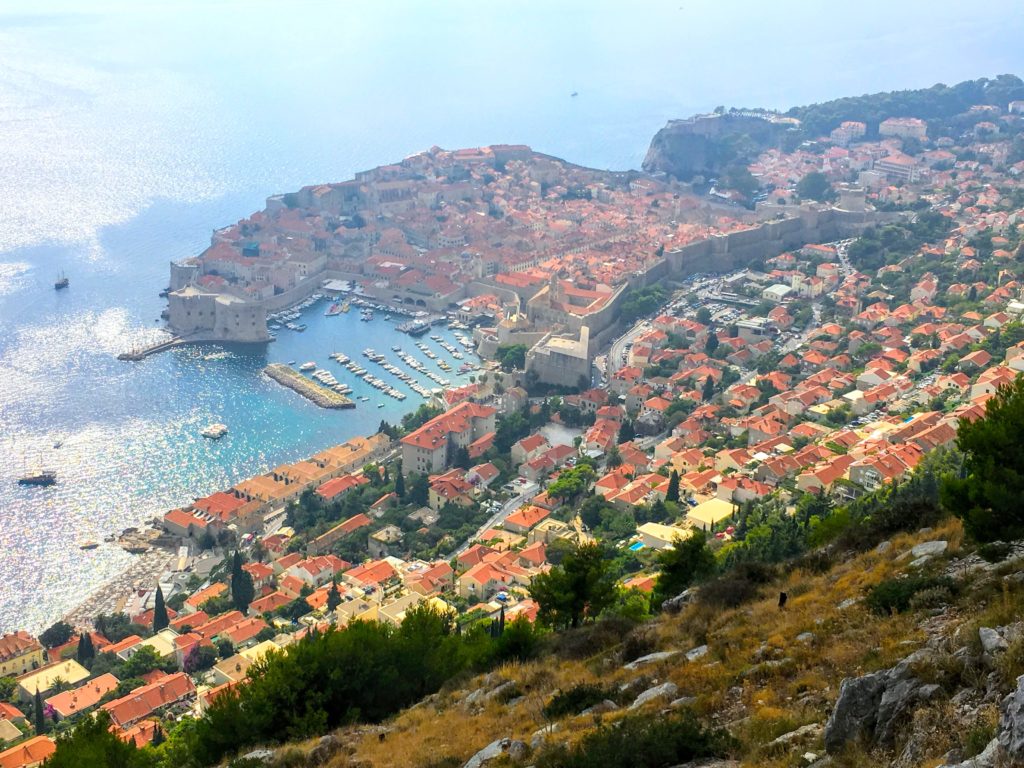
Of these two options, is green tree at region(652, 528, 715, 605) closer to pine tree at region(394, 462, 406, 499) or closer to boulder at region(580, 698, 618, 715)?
boulder at region(580, 698, 618, 715)

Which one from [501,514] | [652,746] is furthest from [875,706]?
[501,514]

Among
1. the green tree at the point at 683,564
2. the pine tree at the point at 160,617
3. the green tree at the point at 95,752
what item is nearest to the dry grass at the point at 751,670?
the green tree at the point at 683,564

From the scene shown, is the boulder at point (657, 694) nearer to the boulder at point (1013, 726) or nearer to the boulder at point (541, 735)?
the boulder at point (541, 735)

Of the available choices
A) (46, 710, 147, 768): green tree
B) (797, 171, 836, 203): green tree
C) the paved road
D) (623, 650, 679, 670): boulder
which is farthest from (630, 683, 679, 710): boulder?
(797, 171, 836, 203): green tree

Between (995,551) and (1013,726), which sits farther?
(995,551)

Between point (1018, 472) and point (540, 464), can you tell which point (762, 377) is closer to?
Answer: point (540, 464)

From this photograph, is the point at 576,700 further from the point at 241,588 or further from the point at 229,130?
the point at 229,130
